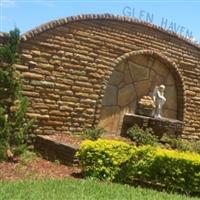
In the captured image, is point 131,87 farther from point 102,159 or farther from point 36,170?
point 36,170

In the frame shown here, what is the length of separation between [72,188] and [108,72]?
614cm

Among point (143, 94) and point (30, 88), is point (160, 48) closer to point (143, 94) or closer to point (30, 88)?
point (143, 94)

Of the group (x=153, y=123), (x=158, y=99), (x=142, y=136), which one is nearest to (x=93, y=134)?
(x=142, y=136)

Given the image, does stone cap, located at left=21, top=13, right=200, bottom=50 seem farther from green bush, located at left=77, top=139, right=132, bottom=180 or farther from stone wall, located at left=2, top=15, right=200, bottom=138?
green bush, located at left=77, top=139, right=132, bottom=180

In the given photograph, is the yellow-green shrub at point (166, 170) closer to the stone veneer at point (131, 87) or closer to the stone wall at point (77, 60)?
the stone wall at point (77, 60)

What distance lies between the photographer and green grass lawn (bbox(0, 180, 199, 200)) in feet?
24.7

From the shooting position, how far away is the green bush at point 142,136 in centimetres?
1338

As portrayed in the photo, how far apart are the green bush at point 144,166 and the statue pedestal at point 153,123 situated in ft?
13.7

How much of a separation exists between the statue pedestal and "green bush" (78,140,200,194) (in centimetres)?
418

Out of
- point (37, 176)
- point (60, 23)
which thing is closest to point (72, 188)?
point (37, 176)

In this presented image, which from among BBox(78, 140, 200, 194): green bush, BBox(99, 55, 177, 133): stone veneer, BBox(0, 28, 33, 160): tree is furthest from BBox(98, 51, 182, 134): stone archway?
BBox(78, 140, 200, 194): green bush

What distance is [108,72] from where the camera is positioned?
1410 centimetres

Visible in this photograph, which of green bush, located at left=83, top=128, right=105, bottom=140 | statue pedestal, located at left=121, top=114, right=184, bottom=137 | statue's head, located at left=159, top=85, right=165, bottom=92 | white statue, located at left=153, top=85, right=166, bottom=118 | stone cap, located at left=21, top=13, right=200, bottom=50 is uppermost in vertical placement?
stone cap, located at left=21, top=13, right=200, bottom=50

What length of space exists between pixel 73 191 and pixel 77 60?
578cm
